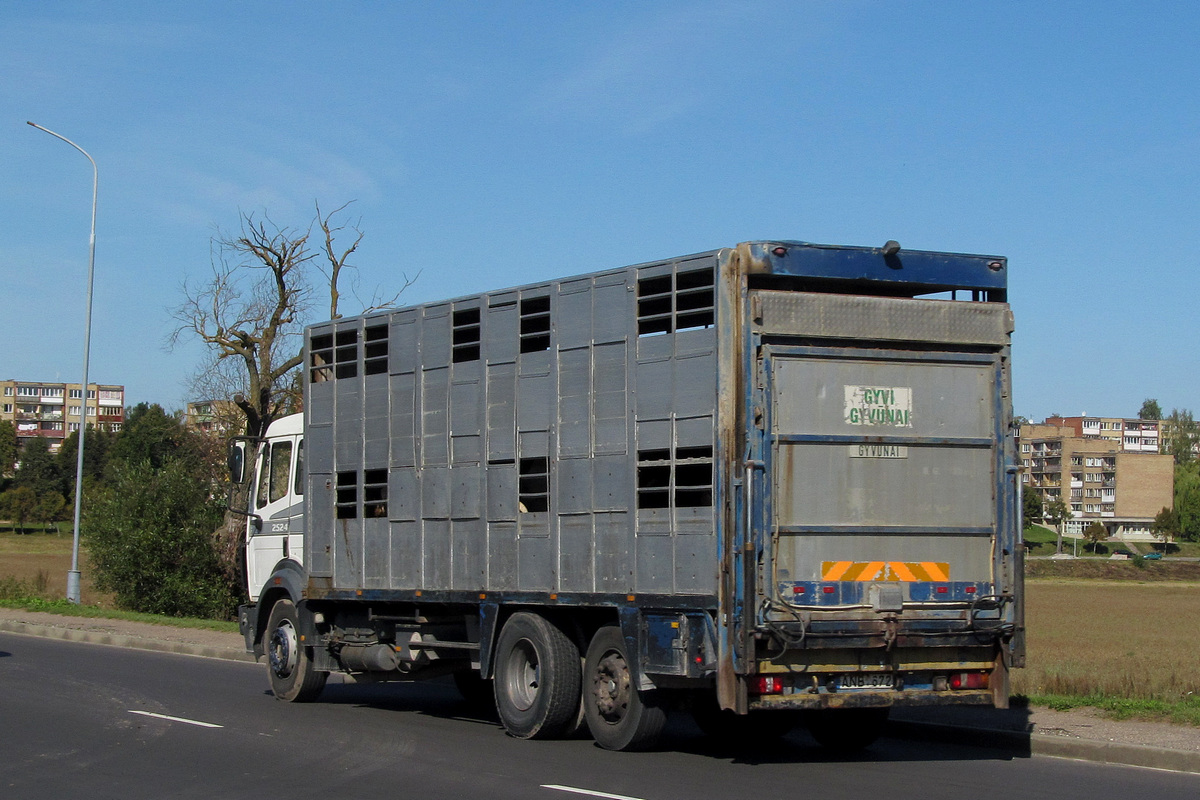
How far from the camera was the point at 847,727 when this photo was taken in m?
11.3

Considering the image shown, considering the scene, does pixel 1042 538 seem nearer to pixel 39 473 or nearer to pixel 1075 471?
pixel 1075 471

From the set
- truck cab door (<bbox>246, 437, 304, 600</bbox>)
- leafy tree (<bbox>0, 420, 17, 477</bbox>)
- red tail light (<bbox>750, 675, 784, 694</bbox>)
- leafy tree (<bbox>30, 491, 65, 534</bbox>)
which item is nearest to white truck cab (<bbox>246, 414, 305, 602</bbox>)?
truck cab door (<bbox>246, 437, 304, 600</bbox>)

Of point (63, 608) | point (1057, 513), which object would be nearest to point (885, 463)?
point (63, 608)

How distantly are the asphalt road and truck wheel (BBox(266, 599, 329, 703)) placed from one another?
8.2 inches

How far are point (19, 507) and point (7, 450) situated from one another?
98.7 ft

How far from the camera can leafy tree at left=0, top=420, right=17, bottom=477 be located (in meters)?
152

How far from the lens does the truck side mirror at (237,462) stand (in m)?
14.9

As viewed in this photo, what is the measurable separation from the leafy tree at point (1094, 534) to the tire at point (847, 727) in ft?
428

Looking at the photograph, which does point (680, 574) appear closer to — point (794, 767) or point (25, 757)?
point (794, 767)

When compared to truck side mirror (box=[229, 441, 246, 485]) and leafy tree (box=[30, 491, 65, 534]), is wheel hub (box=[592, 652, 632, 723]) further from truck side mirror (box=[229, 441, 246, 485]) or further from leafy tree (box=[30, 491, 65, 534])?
leafy tree (box=[30, 491, 65, 534])

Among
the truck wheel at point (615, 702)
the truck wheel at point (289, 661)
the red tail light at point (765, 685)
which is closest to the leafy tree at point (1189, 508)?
the truck wheel at point (289, 661)

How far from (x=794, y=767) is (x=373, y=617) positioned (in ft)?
16.3

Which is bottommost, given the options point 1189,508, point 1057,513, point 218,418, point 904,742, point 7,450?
point 904,742

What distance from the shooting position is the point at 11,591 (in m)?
33.5
